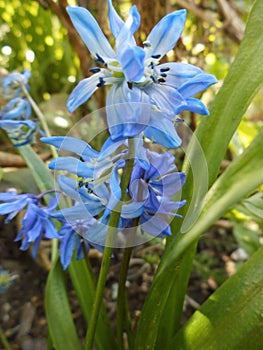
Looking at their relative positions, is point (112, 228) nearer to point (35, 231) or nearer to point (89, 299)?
point (35, 231)

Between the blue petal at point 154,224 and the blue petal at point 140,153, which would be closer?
the blue petal at point 140,153

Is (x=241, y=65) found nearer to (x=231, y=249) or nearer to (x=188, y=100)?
(x=188, y=100)

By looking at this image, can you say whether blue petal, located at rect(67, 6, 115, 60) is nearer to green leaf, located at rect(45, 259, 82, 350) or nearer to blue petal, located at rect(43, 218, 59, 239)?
blue petal, located at rect(43, 218, 59, 239)

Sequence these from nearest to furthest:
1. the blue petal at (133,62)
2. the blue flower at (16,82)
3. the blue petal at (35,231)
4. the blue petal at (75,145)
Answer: the blue petal at (133,62) → the blue petal at (75,145) → the blue petal at (35,231) → the blue flower at (16,82)

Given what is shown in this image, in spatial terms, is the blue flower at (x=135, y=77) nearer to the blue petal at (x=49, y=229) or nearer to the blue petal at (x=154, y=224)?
the blue petal at (x=154, y=224)

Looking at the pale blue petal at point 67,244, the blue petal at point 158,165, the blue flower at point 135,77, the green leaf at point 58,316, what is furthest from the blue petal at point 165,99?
the green leaf at point 58,316

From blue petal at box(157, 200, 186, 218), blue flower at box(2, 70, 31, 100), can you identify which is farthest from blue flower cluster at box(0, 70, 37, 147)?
blue petal at box(157, 200, 186, 218)

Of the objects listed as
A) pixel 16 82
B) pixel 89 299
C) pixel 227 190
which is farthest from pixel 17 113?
pixel 227 190

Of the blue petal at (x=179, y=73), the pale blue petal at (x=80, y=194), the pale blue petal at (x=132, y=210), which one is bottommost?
the pale blue petal at (x=80, y=194)
